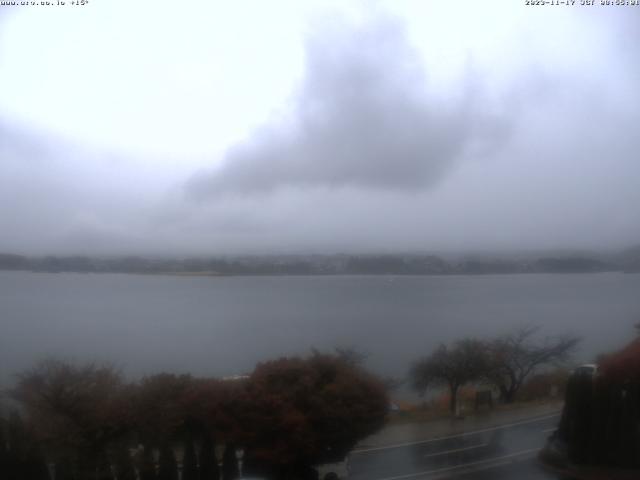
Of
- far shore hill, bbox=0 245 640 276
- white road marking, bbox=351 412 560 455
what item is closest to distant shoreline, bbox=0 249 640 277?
far shore hill, bbox=0 245 640 276

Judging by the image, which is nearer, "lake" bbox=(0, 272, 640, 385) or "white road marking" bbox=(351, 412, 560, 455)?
"white road marking" bbox=(351, 412, 560, 455)

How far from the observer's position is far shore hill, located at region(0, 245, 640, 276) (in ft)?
42.4

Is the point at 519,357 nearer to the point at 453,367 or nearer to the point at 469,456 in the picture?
the point at 453,367

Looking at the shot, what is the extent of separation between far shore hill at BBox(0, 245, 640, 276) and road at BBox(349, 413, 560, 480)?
375cm

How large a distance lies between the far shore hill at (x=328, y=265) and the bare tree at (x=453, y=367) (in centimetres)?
206

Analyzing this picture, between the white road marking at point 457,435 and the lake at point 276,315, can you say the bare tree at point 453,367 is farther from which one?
the white road marking at point 457,435

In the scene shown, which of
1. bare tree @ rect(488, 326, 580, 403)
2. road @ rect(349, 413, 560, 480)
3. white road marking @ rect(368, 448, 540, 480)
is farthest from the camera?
bare tree @ rect(488, 326, 580, 403)

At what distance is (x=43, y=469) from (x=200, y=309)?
635 cm

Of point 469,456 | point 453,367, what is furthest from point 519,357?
point 469,456

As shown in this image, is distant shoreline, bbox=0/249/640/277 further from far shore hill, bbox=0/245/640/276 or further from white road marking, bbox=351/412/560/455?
white road marking, bbox=351/412/560/455

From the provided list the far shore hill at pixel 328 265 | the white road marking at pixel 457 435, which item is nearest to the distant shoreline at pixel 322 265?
the far shore hill at pixel 328 265

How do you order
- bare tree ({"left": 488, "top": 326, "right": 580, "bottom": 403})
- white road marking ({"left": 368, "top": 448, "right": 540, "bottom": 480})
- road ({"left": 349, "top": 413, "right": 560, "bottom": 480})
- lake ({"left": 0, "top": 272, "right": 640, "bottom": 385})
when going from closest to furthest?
road ({"left": 349, "top": 413, "right": 560, "bottom": 480}), white road marking ({"left": 368, "top": 448, "right": 540, "bottom": 480}), bare tree ({"left": 488, "top": 326, "right": 580, "bottom": 403}), lake ({"left": 0, "top": 272, "right": 640, "bottom": 385})

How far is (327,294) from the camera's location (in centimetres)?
1574

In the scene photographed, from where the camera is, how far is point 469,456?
34.1ft
